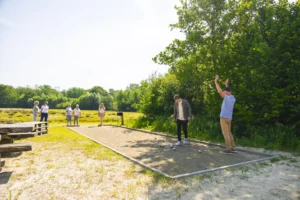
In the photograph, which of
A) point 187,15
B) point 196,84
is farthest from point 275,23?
point 196,84

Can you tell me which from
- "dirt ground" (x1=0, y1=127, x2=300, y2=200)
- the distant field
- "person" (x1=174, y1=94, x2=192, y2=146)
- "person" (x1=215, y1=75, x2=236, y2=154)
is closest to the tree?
the distant field

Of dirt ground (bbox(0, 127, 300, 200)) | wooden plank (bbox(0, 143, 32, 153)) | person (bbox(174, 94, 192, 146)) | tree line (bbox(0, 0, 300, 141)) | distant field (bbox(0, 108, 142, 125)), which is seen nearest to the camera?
dirt ground (bbox(0, 127, 300, 200))

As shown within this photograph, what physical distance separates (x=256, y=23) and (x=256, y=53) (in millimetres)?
1469

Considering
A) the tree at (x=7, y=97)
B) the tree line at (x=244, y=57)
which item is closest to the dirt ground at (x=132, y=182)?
the tree line at (x=244, y=57)

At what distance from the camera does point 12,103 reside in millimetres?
109000

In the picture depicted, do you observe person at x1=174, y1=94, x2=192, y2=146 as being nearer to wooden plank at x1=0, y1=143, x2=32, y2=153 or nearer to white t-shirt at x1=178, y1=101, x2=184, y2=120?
white t-shirt at x1=178, y1=101, x2=184, y2=120

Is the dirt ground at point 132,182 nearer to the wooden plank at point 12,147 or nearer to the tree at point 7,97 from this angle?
the wooden plank at point 12,147

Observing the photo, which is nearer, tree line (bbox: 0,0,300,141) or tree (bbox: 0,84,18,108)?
tree line (bbox: 0,0,300,141)

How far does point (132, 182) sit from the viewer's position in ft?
14.2

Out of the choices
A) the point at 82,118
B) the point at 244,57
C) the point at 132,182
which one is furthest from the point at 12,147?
the point at 82,118

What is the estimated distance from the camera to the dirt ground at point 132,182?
3.69 meters

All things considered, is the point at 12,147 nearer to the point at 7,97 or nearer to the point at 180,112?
the point at 180,112

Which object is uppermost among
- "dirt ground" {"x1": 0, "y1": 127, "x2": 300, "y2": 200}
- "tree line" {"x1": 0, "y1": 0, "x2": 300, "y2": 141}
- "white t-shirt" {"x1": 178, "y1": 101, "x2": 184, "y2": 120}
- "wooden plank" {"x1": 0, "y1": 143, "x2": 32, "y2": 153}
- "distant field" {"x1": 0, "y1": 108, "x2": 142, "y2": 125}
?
"tree line" {"x1": 0, "y1": 0, "x2": 300, "y2": 141}

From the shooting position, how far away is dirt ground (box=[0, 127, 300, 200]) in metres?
A: 3.69
